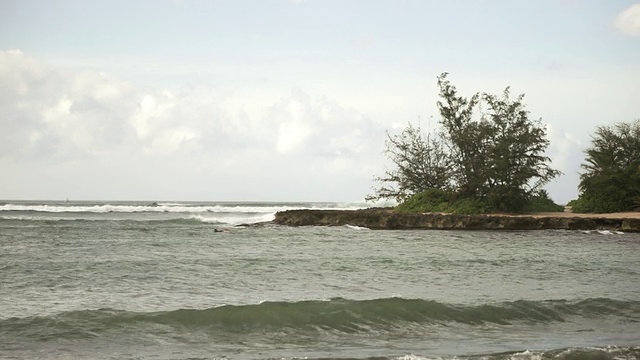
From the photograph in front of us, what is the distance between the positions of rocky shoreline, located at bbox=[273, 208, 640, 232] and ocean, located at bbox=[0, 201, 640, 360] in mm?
9030

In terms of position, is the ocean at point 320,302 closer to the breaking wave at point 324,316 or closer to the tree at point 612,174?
the breaking wave at point 324,316

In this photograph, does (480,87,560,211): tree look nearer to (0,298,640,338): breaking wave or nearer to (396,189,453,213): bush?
(396,189,453,213): bush

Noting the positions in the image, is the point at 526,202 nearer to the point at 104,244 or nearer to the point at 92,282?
the point at 104,244

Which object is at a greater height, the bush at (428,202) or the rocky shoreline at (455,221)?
the bush at (428,202)

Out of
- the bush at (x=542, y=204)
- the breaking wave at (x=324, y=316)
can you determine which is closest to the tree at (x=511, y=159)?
the bush at (x=542, y=204)

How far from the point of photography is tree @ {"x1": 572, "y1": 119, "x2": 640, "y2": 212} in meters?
42.8

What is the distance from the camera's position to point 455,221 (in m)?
39.2

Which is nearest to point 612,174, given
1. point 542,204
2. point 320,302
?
point 542,204

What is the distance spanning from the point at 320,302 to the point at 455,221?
82.7ft

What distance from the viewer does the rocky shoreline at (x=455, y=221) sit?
37.3 m

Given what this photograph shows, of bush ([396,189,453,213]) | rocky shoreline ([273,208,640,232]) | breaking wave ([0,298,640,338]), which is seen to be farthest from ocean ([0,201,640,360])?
bush ([396,189,453,213])

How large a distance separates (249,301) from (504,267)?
9720 mm

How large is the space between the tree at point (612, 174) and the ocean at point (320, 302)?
15.5 metres

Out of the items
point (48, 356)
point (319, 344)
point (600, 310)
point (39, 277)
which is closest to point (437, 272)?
point (600, 310)
